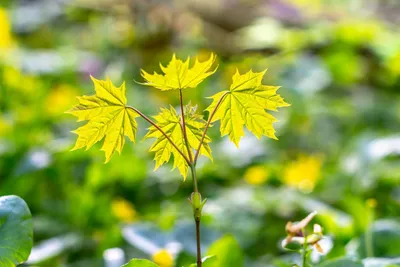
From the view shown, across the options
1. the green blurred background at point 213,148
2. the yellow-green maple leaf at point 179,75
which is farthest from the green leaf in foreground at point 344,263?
the yellow-green maple leaf at point 179,75

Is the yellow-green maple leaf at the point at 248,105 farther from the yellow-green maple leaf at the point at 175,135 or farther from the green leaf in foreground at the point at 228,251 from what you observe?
the green leaf in foreground at the point at 228,251

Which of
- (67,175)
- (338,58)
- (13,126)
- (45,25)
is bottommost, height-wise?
(67,175)

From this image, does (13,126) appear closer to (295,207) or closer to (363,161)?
(295,207)

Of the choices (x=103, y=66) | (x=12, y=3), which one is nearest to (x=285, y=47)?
(x=103, y=66)

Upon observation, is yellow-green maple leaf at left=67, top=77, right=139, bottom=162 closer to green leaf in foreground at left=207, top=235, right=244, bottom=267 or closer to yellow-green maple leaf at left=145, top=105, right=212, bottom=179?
yellow-green maple leaf at left=145, top=105, right=212, bottom=179

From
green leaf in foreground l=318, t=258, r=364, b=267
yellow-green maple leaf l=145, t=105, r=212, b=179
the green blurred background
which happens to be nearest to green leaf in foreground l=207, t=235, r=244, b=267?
the green blurred background

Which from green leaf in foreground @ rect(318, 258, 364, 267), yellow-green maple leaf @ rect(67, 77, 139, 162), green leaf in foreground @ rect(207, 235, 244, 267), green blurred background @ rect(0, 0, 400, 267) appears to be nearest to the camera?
yellow-green maple leaf @ rect(67, 77, 139, 162)

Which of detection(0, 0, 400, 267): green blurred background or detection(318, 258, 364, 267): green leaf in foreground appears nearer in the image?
detection(318, 258, 364, 267): green leaf in foreground

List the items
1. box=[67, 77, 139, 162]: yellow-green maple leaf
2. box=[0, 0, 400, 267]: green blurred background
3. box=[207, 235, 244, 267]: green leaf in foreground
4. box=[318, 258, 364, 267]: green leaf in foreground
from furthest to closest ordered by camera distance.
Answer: box=[0, 0, 400, 267]: green blurred background < box=[207, 235, 244, 267]: green leaf in foreground < box=[318, 258, 364, 267]: green leaf in foreground < box=[67, 77, 139, 162]: yellow-green maple leaf
